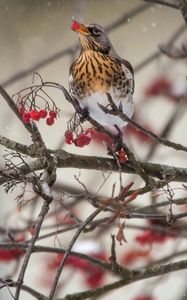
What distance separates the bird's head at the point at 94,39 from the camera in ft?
5.59

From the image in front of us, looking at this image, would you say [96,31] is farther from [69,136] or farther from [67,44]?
[67,44]

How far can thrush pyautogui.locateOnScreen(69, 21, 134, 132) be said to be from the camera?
1690 mm

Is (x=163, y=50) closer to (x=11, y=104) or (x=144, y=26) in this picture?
(x=11, y=104)

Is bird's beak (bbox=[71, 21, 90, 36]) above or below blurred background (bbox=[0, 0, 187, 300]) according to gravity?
below

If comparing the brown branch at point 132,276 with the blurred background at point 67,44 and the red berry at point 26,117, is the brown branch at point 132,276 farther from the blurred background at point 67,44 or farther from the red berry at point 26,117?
the blurred background at point 67,44

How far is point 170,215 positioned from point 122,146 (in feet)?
0.57

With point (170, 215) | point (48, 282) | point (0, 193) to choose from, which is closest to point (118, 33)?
point (0, 193)

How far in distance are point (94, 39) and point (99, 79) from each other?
0.10 meters

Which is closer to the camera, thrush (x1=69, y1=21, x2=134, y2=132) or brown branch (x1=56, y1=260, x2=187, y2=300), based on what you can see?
brown branch (x1=56, y1=260, x2=187, y2=300)

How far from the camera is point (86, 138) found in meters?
1.47

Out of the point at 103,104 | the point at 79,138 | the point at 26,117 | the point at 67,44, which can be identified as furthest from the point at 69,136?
the point at 67,44

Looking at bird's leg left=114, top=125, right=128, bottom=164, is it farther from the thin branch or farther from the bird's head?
the bird's head

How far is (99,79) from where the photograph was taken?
1728 millimetres

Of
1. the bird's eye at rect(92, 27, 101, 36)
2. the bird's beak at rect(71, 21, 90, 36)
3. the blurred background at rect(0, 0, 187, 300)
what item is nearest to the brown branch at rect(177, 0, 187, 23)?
the bird's beak at rect(71, 21, 90, 36)
